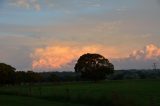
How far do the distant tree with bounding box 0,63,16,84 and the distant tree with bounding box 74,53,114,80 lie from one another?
24.3m

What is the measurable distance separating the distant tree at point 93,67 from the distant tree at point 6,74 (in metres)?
24.3

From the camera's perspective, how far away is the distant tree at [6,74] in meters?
117

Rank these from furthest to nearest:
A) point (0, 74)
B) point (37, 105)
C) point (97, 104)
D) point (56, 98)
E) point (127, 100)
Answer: point (0, 74) < point (56, 98) < point (37, 105) < point (97, 104) < point (127, 100)

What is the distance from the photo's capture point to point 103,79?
135875mm

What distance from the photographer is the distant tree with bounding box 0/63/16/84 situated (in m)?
117

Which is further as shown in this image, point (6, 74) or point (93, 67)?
point (93, 67)

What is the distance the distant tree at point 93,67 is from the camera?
132 m

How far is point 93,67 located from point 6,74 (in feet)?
98.3

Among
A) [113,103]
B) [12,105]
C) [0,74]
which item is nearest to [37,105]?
[12,105]

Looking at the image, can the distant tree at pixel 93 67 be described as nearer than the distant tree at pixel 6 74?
No

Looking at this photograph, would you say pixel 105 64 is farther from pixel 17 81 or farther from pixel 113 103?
pixel 113 103

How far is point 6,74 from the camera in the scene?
385 ft

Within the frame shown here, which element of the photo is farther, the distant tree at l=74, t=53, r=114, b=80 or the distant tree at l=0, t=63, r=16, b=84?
the distant tree at l=74, t=53, r=114, b=80

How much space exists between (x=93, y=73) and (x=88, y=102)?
9870 centimetres
